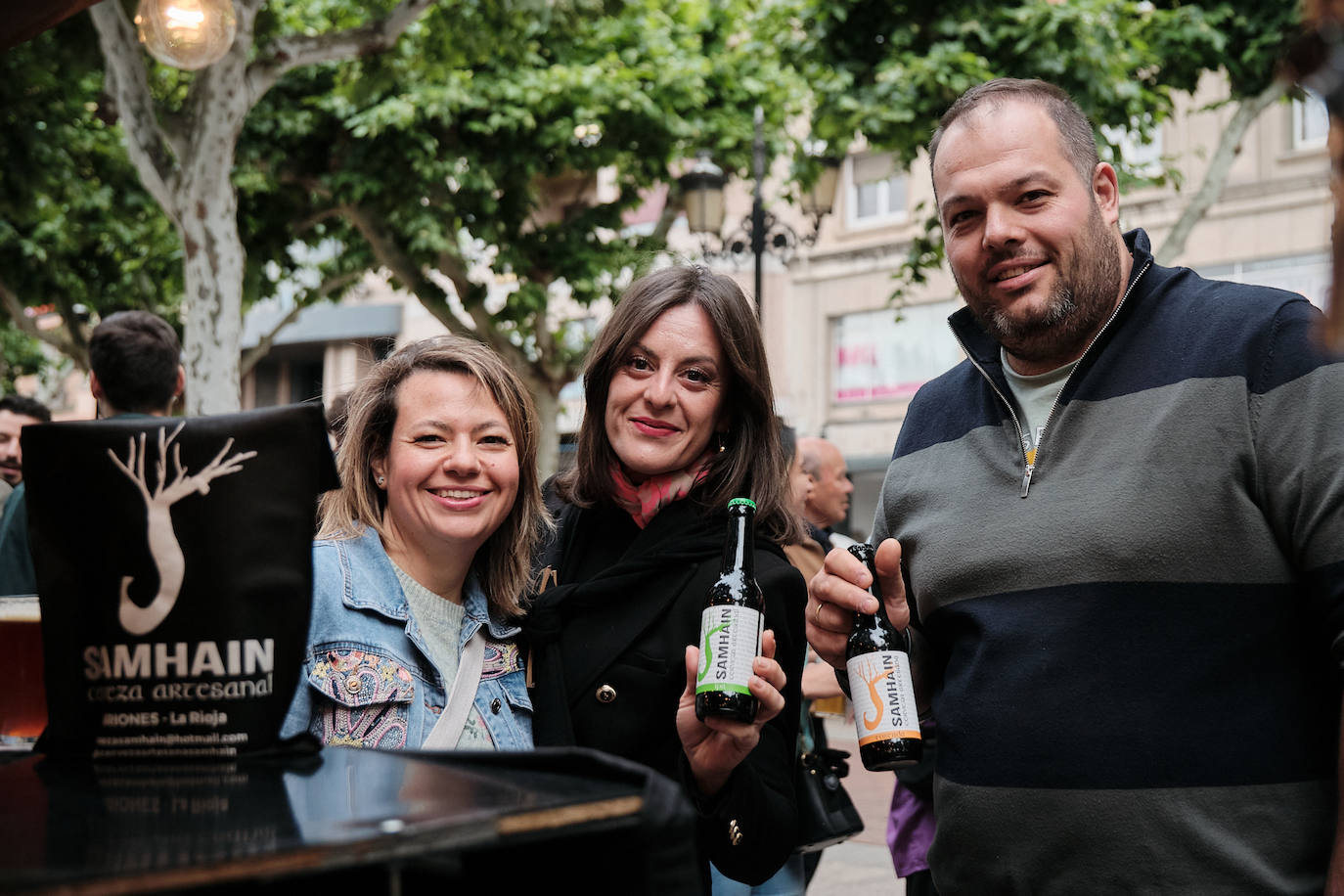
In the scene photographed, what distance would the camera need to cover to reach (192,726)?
1.52 meters

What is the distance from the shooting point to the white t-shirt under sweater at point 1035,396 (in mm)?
2461

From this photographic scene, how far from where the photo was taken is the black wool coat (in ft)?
8.08

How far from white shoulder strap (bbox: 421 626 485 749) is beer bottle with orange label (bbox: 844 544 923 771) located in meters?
0.78

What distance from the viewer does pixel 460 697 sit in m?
2.38

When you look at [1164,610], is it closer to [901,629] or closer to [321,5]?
[901,629]

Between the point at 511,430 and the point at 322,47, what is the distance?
6214 mm

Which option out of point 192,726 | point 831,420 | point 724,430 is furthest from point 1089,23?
point 831,420

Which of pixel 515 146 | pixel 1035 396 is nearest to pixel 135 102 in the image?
pixel 515 146

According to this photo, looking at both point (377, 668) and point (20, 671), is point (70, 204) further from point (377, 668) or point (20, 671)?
point (377, 668)

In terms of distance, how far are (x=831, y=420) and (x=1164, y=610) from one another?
19480mm

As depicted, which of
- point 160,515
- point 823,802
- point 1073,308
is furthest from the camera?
point 823,802

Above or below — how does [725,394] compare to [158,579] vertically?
above

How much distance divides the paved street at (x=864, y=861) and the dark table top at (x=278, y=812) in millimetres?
4162

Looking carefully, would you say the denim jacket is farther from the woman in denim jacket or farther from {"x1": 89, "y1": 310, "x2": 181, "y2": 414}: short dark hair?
{"x1": 89, "y1": 310, "x2": 181, "y2": 414}: short dark hair
